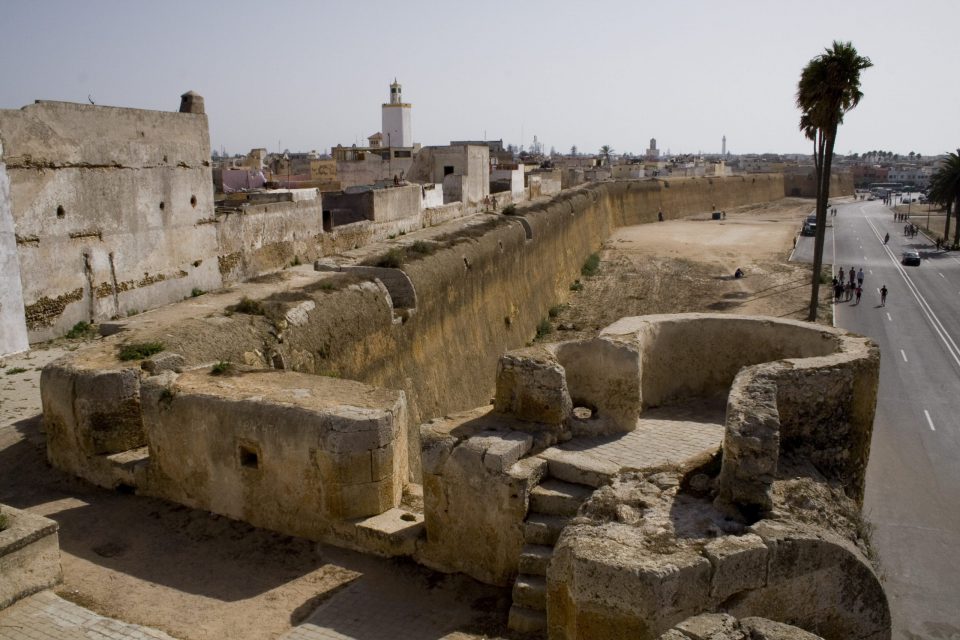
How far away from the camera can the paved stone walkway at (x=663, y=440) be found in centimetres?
627

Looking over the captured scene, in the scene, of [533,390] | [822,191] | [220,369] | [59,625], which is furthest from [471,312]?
[822,191]

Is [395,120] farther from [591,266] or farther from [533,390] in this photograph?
[533,390]

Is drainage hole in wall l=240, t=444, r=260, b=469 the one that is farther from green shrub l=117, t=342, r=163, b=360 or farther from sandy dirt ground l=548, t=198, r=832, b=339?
sandy dirt ground l=548, t=198, r=832, b=339

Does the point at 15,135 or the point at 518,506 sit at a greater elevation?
the point at 15,135

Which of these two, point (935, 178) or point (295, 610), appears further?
point (935, 178)

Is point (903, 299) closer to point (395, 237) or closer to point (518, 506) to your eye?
point (395, 237)

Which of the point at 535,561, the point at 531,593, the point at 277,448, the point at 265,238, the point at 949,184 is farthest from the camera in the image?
the point at 949,184

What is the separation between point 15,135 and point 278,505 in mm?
7599

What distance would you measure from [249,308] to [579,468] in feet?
20.1

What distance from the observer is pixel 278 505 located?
248 inches

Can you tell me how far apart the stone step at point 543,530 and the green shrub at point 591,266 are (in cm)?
2508

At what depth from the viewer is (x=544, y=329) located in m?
21.3

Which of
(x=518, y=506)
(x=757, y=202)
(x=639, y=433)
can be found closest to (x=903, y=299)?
(x=639, y=433)

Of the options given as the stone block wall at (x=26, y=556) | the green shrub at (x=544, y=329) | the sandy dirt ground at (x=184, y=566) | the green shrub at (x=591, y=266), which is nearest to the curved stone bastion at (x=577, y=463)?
the sandy dirt ground at (x=184, y=566)
